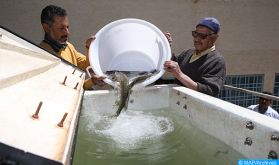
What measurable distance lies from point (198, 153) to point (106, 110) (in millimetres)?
1055

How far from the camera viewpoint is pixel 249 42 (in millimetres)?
6461

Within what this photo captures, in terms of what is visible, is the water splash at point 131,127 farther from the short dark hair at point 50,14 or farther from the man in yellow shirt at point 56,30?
the short dark hair at point 50,14

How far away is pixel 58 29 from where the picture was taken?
10.4 feet

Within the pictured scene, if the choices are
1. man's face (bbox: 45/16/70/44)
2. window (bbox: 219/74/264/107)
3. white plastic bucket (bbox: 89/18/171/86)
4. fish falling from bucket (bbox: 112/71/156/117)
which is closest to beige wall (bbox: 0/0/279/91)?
window (bbox: 219/74/264/107)

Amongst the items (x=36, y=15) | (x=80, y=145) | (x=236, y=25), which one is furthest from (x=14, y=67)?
(x=236, y=25)

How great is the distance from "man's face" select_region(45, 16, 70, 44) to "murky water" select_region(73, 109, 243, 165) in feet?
2.40

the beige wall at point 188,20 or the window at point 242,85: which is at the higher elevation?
the beige wall at point 188,20

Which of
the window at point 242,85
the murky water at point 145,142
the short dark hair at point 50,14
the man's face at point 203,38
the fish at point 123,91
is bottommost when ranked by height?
the window at point 242,85

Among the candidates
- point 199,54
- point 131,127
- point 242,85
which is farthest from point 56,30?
point 242,85

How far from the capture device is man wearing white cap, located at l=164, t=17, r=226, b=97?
3.00 meters

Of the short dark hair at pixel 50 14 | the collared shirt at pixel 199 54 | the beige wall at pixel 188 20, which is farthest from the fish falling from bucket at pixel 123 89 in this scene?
the beige wall at pixel 188 20

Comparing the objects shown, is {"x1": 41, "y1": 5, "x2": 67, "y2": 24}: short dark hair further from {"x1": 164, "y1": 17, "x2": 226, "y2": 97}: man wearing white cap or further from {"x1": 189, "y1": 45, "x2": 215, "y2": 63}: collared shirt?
{"x1": 189, "y1": 45, "x2": 215, "y2": 63}: collared shirt

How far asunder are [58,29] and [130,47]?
676 millimetres

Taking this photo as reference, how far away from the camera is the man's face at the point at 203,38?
10.2 feet
